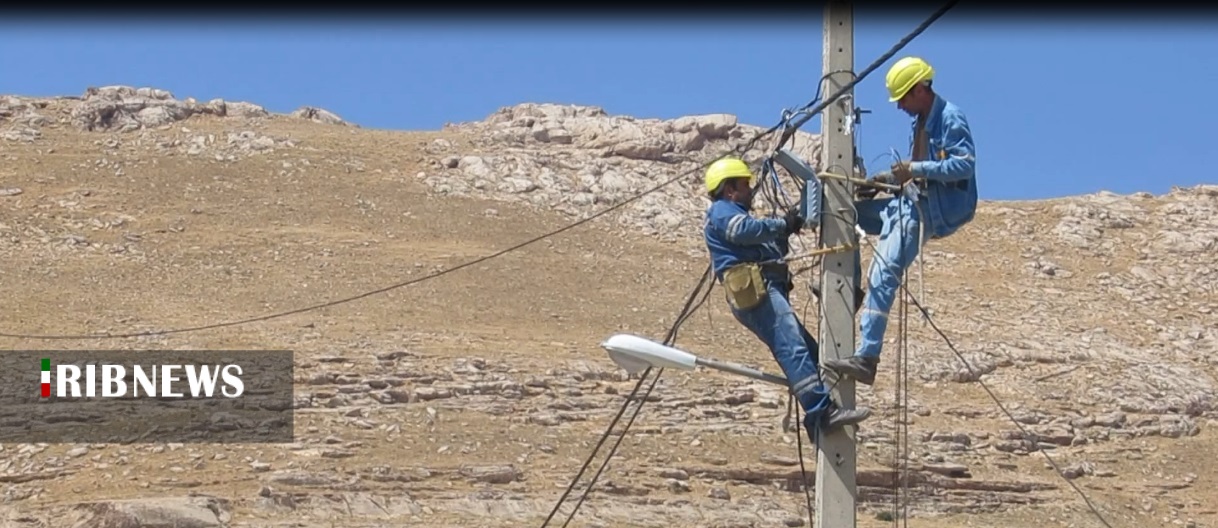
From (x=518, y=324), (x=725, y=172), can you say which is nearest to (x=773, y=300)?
(x=725, y=172)

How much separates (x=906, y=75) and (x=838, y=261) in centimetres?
96

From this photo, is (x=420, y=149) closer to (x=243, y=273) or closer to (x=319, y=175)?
(x=319, y=175)

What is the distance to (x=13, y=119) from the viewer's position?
38375 mm

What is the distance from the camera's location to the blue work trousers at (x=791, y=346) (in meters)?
8.40

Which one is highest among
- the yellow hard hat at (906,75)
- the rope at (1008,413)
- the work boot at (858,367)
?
the yellow hard hat at (906,75)

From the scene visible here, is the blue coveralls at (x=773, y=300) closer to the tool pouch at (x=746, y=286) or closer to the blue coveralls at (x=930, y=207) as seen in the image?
the tool pouch at (x=746, y=286)

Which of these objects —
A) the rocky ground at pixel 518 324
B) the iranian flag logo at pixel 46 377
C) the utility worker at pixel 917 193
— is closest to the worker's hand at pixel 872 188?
the utility worker at pixel 917 193

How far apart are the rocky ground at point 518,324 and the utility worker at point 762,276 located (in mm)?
4481

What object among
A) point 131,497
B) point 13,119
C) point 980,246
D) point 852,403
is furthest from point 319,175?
point 852,403

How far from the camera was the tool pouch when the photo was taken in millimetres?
8703

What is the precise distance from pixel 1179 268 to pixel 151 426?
838 inches

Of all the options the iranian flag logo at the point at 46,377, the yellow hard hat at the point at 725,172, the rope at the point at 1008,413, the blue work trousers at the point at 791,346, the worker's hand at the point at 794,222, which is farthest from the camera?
the iranian flag logo at the point at 46,377

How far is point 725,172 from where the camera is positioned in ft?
29.6

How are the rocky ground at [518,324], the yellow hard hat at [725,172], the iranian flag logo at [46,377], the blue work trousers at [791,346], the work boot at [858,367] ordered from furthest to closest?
the iranian flag logo at [46,377], the rocky ground at [518,324], the yellow hard hat at [725,172], the blue work trousers at [791,346], the work boot at [858,367]
